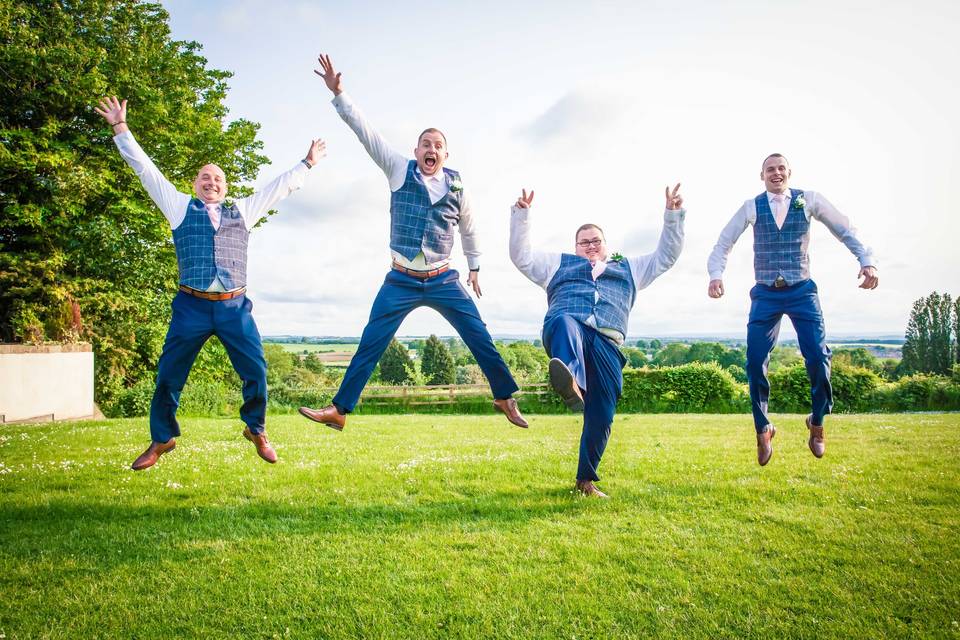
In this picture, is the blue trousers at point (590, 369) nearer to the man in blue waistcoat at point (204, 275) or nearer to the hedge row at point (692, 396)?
the man in blue waistcoat at point (204, 275)

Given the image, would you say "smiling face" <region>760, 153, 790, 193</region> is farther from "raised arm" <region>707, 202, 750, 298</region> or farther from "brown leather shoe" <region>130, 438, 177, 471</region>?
"brown leather shoe" <region>130, 438, 177, 471</region>

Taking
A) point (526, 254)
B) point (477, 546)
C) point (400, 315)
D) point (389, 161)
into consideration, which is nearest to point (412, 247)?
point (400, 315)

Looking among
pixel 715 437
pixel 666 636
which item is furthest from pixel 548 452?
→ pixel 666 636

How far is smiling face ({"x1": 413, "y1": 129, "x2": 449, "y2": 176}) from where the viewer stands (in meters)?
4.81

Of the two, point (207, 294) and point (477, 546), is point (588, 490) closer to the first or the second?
point (477, 546)

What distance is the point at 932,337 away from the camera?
1627cm

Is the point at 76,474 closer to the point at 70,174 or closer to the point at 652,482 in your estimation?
the point at 652,482

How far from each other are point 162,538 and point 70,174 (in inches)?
517

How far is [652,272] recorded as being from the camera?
561cm

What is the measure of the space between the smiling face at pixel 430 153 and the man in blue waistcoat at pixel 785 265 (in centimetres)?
263

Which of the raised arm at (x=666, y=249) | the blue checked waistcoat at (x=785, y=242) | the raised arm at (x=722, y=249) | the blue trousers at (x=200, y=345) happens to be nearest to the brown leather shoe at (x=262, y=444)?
the blue trousers at (x=200, y=345)

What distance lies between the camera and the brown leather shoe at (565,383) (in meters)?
4.35

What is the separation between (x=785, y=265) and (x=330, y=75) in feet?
13.5

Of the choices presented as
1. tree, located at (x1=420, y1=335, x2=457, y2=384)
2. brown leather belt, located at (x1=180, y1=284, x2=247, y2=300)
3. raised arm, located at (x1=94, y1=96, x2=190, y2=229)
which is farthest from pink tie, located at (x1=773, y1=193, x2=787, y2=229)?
tree, located at (x1=420, y1=335, x2=457, y2=384)
